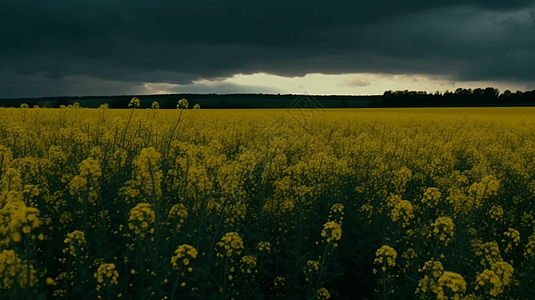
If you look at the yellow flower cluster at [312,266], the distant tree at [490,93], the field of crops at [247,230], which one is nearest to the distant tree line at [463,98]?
the distant tree at [490,93]

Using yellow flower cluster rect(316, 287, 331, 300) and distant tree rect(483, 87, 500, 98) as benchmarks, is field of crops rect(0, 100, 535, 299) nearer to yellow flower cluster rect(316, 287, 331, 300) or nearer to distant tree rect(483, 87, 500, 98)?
yellow flower cluster rect(316, 287, 331, 300)

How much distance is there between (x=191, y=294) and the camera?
3.61 meters

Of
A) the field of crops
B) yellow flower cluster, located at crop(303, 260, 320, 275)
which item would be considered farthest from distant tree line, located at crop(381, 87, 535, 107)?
yellow flower cluster, located at crop(303, 260, 320, 275)

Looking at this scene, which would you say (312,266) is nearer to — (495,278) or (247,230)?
(247,230)

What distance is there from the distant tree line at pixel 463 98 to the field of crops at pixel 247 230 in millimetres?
45502

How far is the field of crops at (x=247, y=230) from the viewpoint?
140 inches

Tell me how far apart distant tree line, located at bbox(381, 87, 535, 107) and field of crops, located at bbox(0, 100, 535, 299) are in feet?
149

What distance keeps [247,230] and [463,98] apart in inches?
2090

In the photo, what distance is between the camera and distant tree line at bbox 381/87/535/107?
4859 centimetres

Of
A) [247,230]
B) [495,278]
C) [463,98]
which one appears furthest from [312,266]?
[463,98]

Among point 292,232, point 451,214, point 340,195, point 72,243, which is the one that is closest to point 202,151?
point 292,232

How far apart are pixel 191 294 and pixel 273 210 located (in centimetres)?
227

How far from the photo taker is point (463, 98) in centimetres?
5038

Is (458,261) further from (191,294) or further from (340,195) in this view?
(191,294)
